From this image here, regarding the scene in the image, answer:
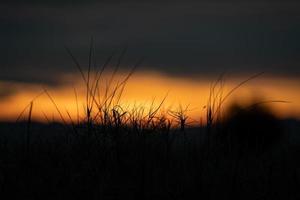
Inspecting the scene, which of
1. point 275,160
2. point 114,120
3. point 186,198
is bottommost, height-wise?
point 186,198

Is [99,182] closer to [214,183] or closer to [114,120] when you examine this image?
[214,183]

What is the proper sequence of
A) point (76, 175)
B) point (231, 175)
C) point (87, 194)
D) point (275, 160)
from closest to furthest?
1. point (87, 194)
2. point (76, 175)
3. point (231, 175)
4. point (275, 160)

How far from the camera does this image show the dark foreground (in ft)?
12.2

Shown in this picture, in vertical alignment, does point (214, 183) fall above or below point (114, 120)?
below

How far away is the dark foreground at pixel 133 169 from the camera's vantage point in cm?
371

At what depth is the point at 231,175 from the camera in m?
4.25

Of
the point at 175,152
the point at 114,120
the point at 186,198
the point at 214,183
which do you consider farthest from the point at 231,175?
the point at 114,120

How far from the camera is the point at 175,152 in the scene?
5125 mm

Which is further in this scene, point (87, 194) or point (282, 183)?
point (282, 183)

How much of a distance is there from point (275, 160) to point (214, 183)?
1.92 meters

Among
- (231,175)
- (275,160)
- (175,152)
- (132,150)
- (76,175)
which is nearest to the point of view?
(76,175)

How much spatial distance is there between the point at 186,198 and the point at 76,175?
2.63 feet

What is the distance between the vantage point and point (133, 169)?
4.19 m

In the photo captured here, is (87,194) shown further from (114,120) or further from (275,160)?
(275,160)
